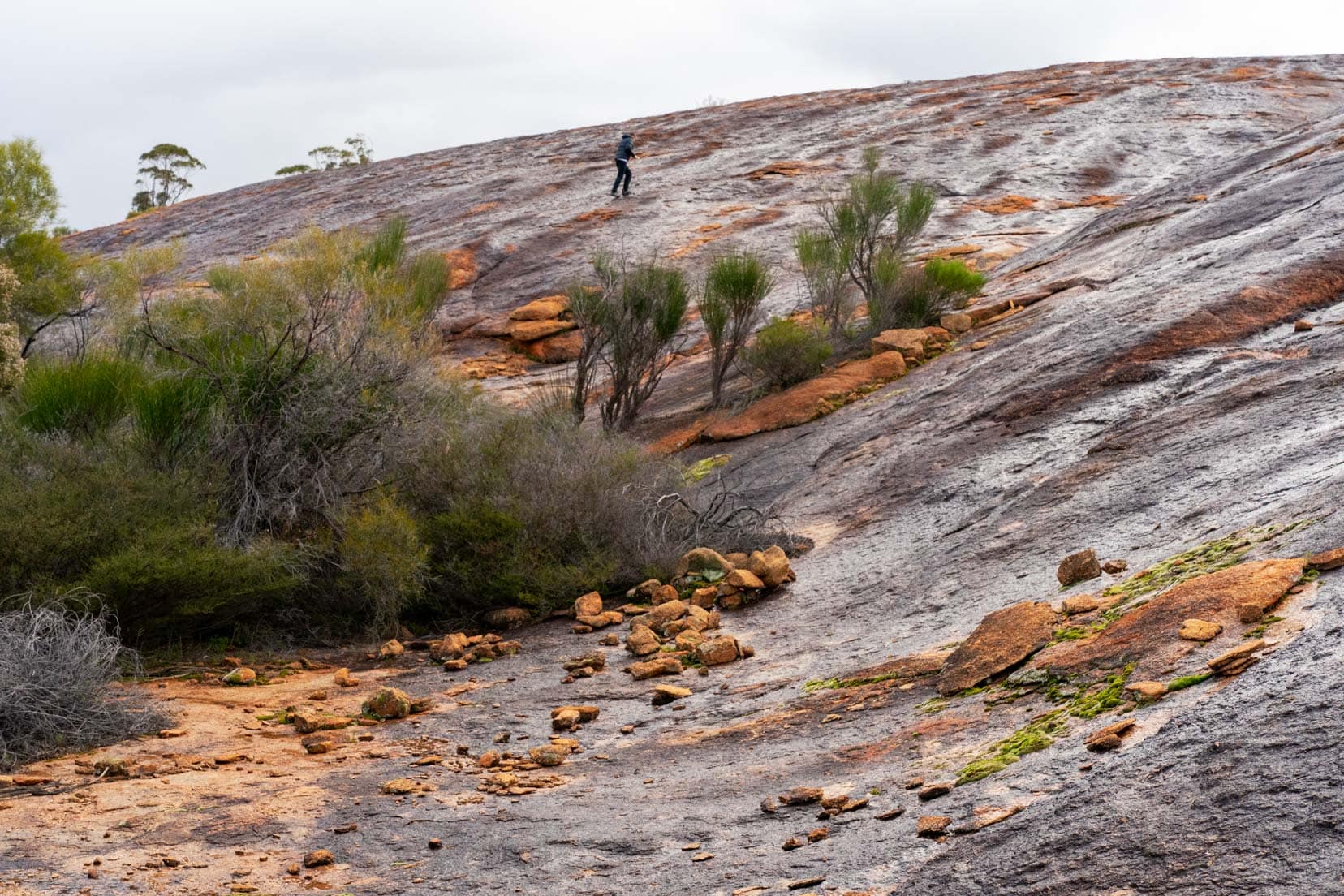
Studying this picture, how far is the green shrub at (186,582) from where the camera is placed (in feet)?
24.5

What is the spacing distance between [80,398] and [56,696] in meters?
4.07

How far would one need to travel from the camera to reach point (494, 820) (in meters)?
4.76

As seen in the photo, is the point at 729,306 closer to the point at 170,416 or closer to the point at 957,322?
the point at 957,322

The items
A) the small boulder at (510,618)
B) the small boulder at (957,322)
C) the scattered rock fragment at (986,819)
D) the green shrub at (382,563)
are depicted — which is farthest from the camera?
the small boulder at (957,322)

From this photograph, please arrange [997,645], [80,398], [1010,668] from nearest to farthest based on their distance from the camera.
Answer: [1010,668], [997,645], [80,398]

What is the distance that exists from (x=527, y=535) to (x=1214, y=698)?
19.7 feet

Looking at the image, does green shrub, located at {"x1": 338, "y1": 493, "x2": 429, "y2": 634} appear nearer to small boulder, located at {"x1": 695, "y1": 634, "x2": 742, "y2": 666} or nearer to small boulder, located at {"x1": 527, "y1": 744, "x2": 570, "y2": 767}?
small boulder, located at {"x1": 695, "y1": 634, "x2": 742, "y2": 666}

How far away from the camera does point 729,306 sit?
14.6 metres

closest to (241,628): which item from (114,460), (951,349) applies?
(114,460)

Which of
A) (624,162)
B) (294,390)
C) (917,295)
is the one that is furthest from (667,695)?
(624,162)

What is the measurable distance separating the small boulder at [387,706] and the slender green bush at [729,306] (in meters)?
7.92

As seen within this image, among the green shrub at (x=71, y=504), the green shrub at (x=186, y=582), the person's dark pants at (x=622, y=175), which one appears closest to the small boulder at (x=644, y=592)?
the green shrub at (x=186, y=582)

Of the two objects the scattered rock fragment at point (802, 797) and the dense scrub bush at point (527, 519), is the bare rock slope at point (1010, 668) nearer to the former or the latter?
the scattered rock fragment at point (802, 797)

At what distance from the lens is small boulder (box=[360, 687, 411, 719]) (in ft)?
21.4
